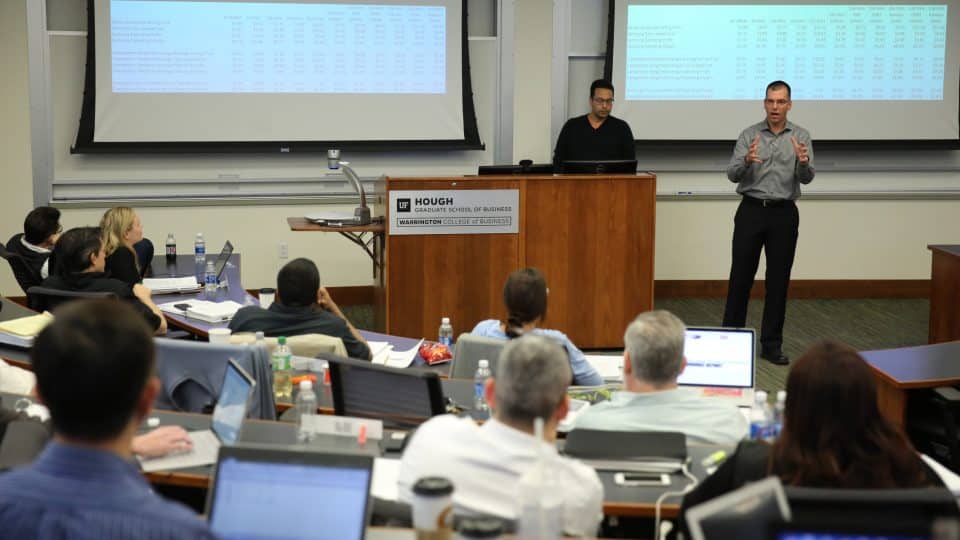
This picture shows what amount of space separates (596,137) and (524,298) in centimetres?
419

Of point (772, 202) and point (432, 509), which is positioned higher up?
point (772, 202)

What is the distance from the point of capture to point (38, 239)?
6355 millimetres

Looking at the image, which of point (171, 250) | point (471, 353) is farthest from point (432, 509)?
point (171, 250)

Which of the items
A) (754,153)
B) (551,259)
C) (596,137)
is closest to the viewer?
(754,153)

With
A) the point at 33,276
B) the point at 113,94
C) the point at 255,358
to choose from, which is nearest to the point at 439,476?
the point at 255,358

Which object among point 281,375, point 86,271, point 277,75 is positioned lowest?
point 281,375

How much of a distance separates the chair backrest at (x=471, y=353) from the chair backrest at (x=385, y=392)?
0.79m

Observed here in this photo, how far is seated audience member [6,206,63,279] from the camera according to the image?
6297 mm

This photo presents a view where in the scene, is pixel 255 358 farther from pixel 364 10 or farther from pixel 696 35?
pixel 696 35

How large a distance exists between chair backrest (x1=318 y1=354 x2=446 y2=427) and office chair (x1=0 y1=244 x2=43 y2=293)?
3.14 meters

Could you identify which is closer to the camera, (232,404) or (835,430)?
(835,430)

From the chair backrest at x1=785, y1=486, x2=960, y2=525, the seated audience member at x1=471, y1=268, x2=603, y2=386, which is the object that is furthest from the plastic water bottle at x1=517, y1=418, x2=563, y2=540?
the seated audience member at x1=471, y1=268, x2=603, y2=386

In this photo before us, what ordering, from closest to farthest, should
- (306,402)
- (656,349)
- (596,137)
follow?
(656,349) → (306,402) → (596,137)

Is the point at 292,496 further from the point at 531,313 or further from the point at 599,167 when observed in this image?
the point at 599,167
